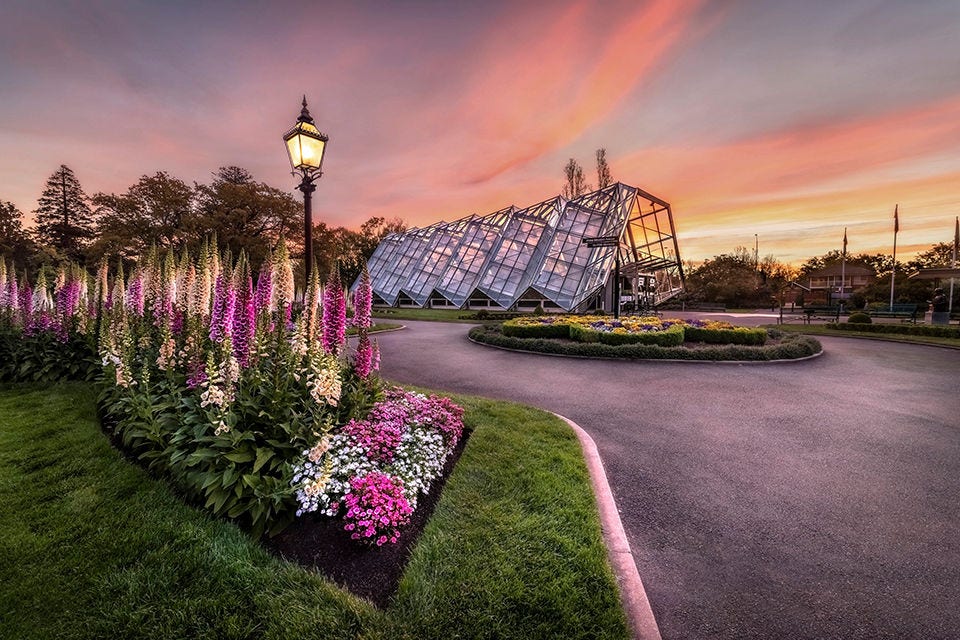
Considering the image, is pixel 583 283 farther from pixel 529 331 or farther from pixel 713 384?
pixel 713 384

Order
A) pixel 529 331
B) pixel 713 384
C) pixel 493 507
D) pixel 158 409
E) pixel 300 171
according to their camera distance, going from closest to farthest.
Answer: pixel 493 507 → pixel 158 409 → pixel 300 171 → pixel 713 384 → pixel 529 331

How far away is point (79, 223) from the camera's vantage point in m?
39.8

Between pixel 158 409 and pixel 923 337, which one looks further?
pixel 923 337

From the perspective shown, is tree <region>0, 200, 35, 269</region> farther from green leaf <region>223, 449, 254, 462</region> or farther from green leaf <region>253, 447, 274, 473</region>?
green leaf <region>253, 447, 274, 473</region>

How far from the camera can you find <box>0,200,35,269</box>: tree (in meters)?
32.9

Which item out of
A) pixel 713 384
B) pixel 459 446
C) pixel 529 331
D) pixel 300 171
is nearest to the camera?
pixel 459 446

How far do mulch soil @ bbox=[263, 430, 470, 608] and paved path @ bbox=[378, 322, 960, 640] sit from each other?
1.90 metres

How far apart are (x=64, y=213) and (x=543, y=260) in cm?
5005

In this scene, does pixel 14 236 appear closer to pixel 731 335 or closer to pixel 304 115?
pixel 304 115

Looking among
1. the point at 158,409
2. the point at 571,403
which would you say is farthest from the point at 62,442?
the point at 571,403

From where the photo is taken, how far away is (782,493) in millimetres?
4066

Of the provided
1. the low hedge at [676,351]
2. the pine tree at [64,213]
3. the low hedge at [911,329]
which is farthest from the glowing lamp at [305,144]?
the pine tree at [64,213]

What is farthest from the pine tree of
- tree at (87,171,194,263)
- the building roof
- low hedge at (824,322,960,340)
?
the building roof

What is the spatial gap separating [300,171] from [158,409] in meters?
4.21
